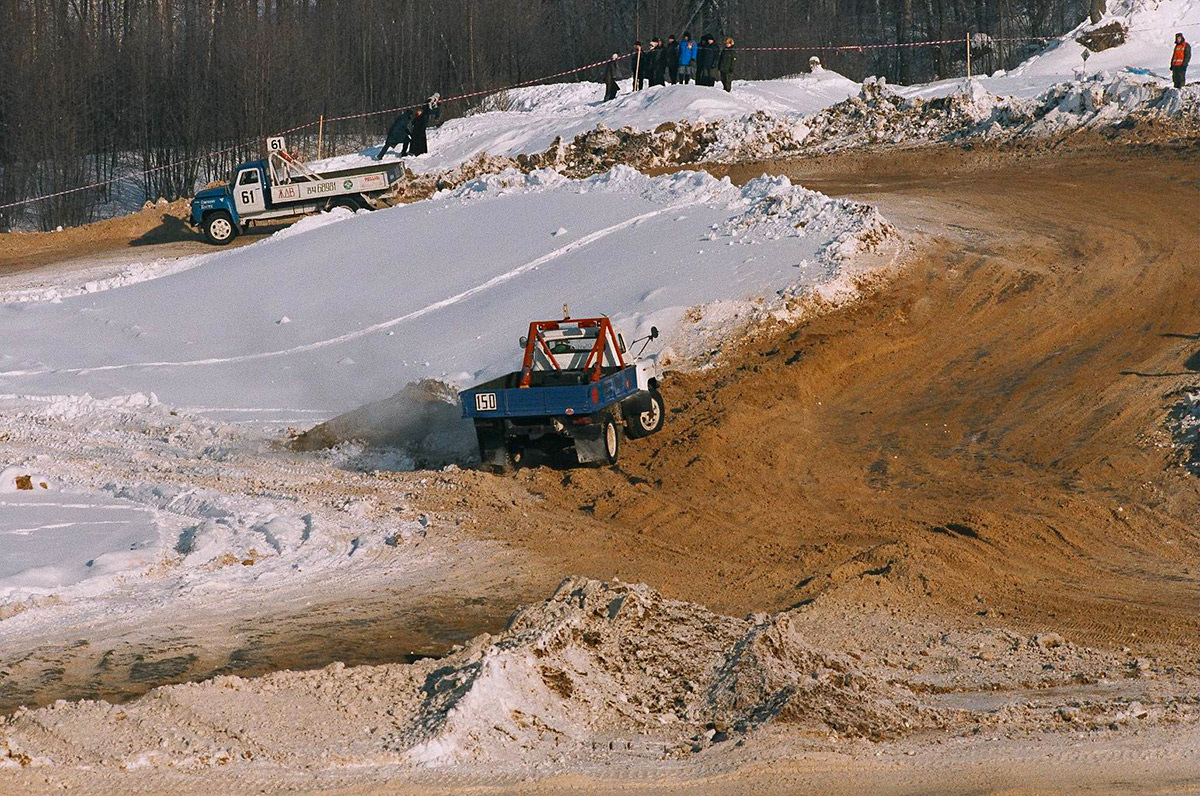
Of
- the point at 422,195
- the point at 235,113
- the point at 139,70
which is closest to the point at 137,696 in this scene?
the point at 422,195

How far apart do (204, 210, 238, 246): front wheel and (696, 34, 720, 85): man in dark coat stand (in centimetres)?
1354

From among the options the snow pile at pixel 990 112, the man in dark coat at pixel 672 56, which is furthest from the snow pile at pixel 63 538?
the man in dark coat at pixel 672 56

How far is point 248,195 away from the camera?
2742cm

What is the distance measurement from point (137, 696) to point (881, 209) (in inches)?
694

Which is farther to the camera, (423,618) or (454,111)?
(454,111)

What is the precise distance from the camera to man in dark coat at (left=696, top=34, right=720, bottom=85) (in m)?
34.1

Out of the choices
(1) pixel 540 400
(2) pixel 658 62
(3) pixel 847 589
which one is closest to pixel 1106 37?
(2) pixel 658 62

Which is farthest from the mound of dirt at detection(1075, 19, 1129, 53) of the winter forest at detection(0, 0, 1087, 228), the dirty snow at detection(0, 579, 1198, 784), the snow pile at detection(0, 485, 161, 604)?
the snow pile at detection(0, 485, 161, 604)

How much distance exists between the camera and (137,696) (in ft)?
27.6

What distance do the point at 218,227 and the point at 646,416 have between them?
15.9m

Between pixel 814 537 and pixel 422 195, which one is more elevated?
pixel 422 195

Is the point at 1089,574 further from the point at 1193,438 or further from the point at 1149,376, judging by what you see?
the point at 1149,376

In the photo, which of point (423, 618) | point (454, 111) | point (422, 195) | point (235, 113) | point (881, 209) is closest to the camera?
point (423, 618)

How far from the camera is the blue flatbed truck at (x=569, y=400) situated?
13.3m
